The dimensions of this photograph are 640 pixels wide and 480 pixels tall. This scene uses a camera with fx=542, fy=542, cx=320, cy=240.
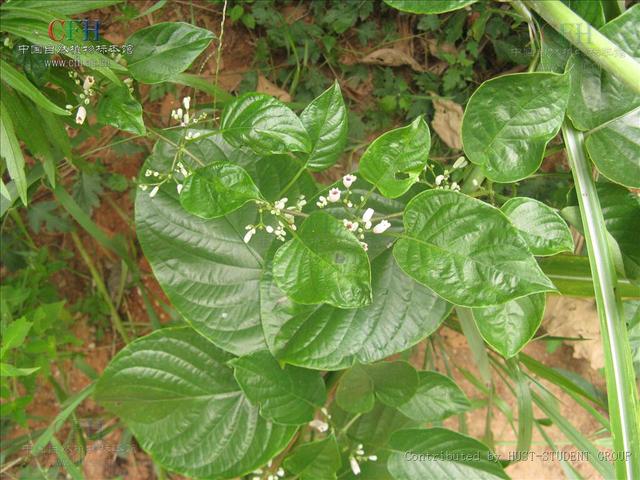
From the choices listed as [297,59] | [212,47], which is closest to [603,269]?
[297,59]

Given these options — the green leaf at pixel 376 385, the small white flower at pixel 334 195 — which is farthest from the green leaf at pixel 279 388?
the small white flower at pixel 334 195

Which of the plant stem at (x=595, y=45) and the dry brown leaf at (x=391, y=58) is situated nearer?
the plant stem at (x=595, y=45)

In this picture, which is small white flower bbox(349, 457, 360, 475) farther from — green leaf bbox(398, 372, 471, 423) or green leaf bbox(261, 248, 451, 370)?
green leaf bbox(261, 248, 451, 370)

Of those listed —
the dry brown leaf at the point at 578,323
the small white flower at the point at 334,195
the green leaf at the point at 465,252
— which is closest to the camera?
the green leaf at the point at 465,252

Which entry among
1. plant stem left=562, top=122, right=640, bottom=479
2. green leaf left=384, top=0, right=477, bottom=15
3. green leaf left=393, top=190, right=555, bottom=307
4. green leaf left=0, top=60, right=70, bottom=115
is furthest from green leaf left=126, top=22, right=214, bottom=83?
plant stem left=562, top=122, right=640, bottom=479

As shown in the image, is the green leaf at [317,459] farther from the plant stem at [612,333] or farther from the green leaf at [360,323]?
the plant stem at [612,333]

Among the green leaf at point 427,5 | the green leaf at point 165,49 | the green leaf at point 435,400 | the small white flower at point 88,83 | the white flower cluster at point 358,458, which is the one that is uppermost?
the green leaf at point 427,5
